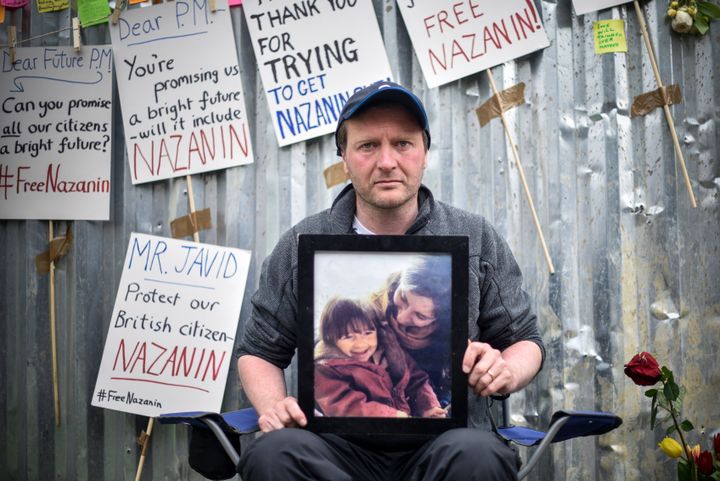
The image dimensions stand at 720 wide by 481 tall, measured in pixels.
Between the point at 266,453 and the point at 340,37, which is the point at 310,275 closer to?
the point at 266,453

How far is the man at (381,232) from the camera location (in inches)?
74.8

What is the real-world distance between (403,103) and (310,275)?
1.86 feet

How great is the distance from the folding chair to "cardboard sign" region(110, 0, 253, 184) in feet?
4.94

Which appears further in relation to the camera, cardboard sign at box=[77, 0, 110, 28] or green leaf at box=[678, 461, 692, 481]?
cardboard sign at box=[77, 0, 110, 28]

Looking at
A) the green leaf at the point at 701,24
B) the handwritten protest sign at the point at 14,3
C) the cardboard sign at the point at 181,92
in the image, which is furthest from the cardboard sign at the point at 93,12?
the green leaf at the point at 701,24

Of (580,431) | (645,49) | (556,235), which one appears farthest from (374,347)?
(645,49)

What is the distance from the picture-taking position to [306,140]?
3.41 meters

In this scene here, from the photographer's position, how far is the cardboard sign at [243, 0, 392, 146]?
132 inches

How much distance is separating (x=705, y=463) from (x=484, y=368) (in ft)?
3.83

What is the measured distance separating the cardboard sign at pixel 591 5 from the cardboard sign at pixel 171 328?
171cm

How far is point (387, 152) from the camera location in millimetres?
2223

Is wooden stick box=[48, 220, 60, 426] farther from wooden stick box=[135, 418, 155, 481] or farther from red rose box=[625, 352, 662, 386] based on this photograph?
red rose box=[625, 352, 662, 386]

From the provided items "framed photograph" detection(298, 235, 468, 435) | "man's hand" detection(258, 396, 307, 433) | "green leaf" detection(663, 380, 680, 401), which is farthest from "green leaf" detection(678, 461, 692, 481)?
"man's hand" detection(258, 396, 307, 433)

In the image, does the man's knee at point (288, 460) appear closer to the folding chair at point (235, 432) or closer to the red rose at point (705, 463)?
the folding chair at point (235, 432)
